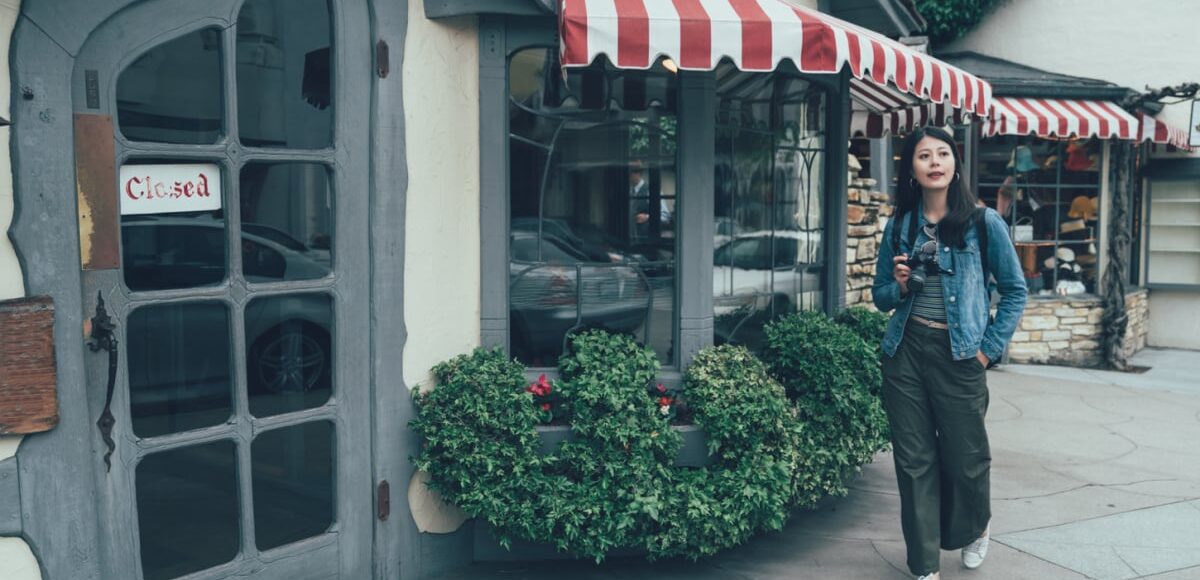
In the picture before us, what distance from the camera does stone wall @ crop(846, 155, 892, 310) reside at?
8852mm

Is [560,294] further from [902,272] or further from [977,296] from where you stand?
[977,296]

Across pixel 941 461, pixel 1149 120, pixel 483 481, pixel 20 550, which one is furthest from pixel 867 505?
pixel 1149 120

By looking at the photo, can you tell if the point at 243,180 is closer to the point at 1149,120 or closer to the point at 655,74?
the point at 655,74

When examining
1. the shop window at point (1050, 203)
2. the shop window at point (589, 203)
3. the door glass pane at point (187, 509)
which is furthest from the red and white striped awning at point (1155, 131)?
the door glass pane at point (187, 509)

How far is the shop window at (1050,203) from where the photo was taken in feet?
38.2

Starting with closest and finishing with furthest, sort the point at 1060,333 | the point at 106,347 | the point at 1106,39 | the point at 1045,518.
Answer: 1. the point at 106,347
2. the point at 1045,518
3. the point at 1060,333
4. the point at 1106,39

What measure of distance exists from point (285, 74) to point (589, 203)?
1533 millimetres

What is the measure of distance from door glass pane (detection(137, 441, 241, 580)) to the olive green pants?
2.74m

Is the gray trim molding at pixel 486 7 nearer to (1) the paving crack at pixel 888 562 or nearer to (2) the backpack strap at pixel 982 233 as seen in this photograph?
(2) the backpack strap at pixel 982 233

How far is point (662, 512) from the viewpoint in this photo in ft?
14.4

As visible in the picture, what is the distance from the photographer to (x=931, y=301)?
14.5 feet

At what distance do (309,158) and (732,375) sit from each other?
6.94 ft

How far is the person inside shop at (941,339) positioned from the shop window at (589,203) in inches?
43.9

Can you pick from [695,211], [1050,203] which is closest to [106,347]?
[695,211]
